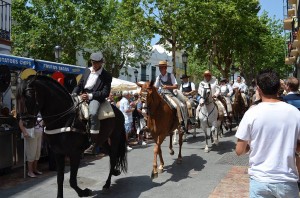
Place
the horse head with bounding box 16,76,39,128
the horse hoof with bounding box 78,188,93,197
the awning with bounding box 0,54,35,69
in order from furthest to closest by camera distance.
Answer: the awning with bounding box 0,54,35,69 < the horse hoof with bounding box 78,188,93,197 < the horse head with bounding box 16,76,39,128

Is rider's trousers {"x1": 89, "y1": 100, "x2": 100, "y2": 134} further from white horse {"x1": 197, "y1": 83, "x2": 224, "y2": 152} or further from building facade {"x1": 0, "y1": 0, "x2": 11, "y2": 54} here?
building facade {"x1": 0, "y1": 0, "x2": 11, "y2": 54}

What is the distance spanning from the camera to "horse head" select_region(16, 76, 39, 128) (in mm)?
5586

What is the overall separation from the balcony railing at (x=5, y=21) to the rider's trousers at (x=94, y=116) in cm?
1198

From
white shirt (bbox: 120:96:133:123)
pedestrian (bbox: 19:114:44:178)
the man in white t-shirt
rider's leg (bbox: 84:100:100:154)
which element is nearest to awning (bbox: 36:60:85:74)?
white shirt (bbox: 120:96:133:123)

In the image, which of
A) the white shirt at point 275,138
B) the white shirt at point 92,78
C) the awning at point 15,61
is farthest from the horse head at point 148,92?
the white shirt at point 275,138

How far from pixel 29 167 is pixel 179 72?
67.4 meters

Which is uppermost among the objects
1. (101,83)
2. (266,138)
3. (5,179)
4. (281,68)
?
(281,68)

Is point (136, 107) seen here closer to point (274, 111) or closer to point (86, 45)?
point (274, 111)

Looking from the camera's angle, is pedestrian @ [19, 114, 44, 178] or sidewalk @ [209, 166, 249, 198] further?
pedestrian @ [19, 114, 44, 178]

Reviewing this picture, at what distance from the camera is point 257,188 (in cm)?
320

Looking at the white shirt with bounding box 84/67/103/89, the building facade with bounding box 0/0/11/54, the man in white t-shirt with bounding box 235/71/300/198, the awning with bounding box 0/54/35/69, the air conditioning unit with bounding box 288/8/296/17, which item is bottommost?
the man in white t-shirt with bounding box 235/71/300/198

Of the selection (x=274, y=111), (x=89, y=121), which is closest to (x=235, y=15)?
(x=89, y=121)

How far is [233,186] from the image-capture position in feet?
23.9

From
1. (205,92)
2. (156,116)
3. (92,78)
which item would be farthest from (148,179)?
(205,92)
